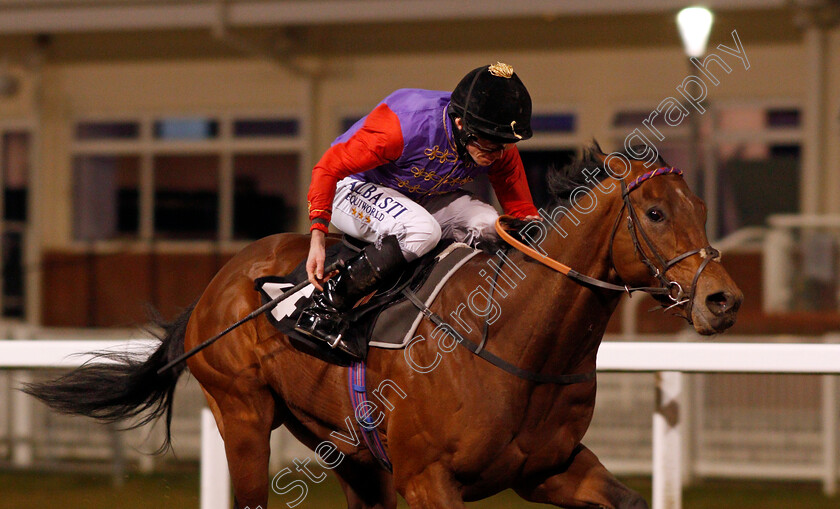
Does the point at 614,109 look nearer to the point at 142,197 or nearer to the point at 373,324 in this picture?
the point at 142,197

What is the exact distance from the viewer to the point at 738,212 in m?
9.51

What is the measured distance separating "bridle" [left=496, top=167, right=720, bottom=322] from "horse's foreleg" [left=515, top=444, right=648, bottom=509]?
589mm

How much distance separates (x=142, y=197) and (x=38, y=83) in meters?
1.66

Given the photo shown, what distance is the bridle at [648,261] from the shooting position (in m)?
2.48

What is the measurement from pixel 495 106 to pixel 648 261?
640 millimetres

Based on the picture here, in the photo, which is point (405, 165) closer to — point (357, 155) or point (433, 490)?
point (357, 155)

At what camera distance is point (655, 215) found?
2.59 meters

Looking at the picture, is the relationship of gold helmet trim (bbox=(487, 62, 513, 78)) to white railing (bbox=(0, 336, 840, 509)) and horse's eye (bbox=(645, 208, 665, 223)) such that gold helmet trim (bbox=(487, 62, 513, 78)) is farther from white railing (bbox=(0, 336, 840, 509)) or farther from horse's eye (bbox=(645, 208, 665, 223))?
white railing (bbox=(0, 336, 840, 509))

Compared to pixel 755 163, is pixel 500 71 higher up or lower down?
higher up

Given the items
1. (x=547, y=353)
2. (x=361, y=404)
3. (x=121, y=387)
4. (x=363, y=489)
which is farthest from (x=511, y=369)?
(x=121, y=387)

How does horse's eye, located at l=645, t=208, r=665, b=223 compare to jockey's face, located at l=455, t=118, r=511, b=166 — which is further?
jockey's face, located at l=455, t=118, r=511, b=166

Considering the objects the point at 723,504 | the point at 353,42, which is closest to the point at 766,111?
the point at 353,42

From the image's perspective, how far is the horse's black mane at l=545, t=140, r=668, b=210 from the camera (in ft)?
9.26

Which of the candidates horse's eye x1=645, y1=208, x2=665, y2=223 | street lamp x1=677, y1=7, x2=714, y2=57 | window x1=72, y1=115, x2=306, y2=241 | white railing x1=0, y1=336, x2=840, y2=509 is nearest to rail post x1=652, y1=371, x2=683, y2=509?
white railing x1=0, y1=336, x2=840, y2=509
